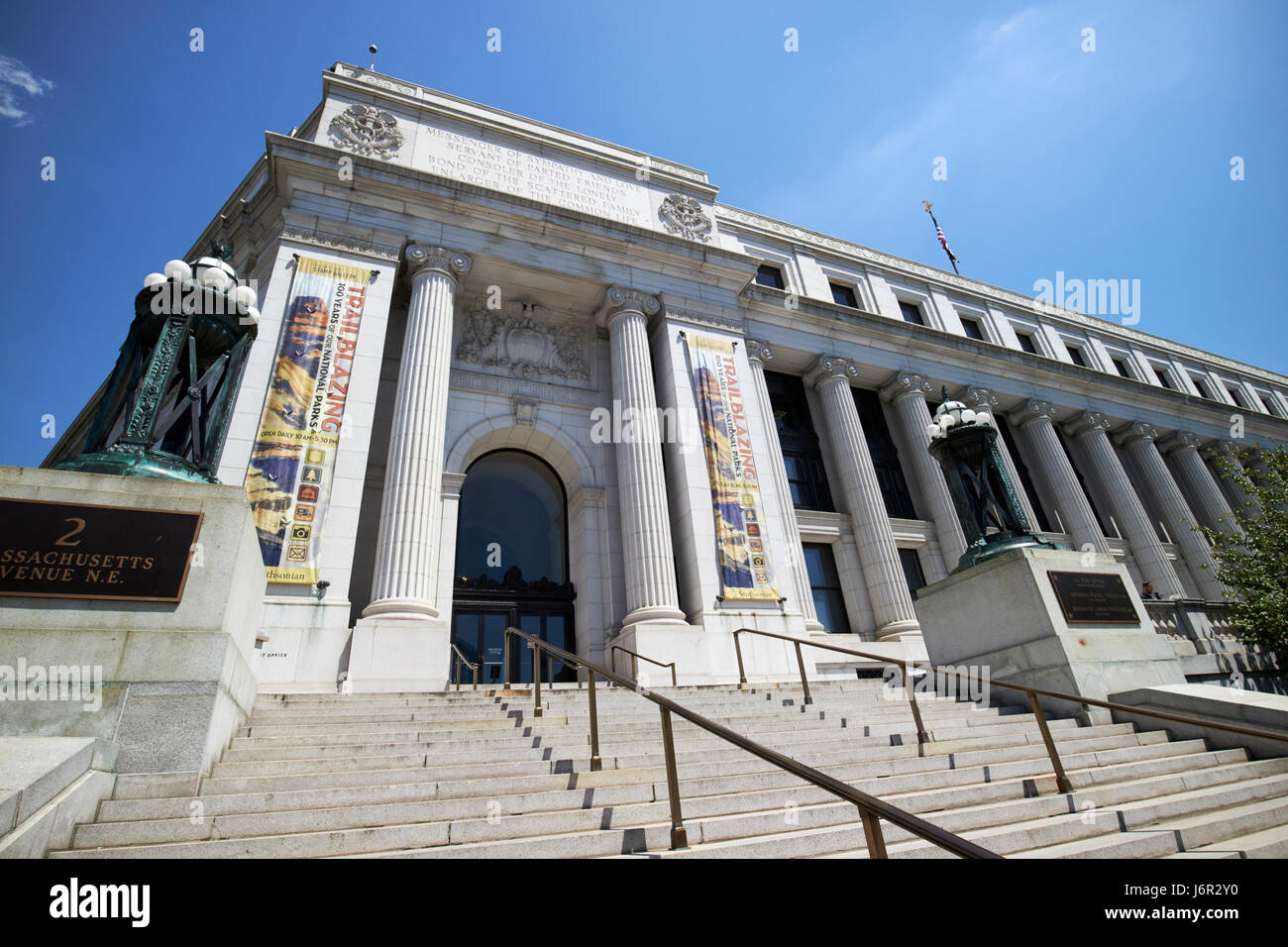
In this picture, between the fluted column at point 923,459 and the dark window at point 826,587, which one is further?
the fluted column at point 923,459

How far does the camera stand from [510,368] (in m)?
17.6

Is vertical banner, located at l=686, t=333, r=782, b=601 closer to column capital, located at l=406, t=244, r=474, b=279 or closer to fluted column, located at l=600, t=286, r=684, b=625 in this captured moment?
fluted column, located at l=600, t=286, r=684, b=625

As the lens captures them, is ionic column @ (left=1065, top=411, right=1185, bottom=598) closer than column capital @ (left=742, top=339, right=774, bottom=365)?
No

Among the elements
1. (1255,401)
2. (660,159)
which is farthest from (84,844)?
(1255,401)

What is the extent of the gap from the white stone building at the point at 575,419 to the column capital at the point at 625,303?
0.27 ft

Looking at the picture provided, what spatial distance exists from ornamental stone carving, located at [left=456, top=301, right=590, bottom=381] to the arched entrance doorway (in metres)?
2.62

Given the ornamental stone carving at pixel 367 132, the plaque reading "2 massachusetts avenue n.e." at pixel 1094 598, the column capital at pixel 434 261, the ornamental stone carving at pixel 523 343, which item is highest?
the ornamental stone carving at pixel 367 132

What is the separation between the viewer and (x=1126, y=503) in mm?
25469

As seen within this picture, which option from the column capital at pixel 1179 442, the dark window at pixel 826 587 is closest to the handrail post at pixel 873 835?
the dark window at pixel 826 587

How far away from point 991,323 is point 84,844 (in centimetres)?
3338

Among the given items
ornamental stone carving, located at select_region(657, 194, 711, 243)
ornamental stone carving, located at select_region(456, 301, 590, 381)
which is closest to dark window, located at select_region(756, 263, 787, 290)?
ornamental stone carving, located at select_region(657, 194, 711, 243)

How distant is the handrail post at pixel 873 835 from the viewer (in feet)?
9.43

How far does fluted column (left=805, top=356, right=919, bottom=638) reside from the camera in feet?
61.3

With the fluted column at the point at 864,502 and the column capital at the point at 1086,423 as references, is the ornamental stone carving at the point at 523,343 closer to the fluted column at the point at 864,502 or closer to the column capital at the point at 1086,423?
the fluted column at the point at 864,502
